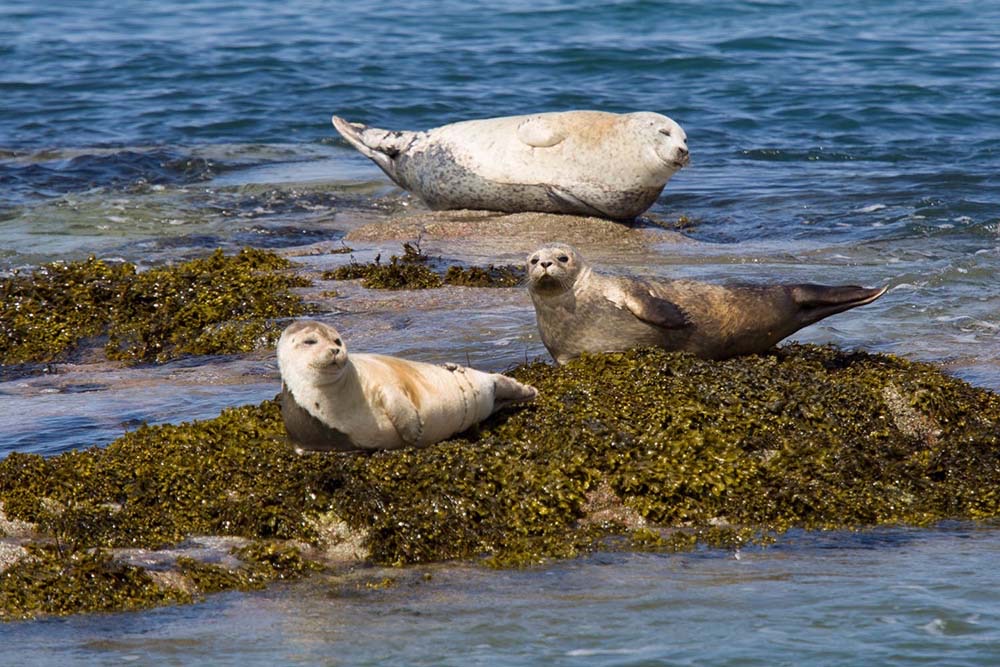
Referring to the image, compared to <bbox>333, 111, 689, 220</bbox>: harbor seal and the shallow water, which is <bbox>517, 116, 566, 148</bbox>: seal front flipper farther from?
the shallow water

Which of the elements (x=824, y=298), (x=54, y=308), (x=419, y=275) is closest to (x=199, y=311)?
(x=54, y=308)

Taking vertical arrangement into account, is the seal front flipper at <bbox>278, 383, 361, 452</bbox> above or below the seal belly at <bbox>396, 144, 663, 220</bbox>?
above

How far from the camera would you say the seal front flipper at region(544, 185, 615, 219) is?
413 inches

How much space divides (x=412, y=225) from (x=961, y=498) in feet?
19.5

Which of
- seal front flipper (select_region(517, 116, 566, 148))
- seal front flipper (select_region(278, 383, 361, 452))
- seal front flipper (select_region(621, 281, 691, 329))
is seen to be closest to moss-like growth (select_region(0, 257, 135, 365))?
seal front flipper (select_region(278, 383, 361, 452))

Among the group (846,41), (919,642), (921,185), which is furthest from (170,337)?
(846,41)

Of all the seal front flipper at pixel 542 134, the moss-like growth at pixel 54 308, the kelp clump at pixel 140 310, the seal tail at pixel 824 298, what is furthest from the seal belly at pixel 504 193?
the seal tail at pixel 824 298

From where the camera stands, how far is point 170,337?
7559mm

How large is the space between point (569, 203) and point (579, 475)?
18.4 ft

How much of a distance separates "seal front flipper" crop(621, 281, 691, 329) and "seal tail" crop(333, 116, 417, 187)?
5.41 metres

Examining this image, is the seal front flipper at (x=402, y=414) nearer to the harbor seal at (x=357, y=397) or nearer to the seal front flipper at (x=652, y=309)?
the harbor seal at (x=357, y=397)

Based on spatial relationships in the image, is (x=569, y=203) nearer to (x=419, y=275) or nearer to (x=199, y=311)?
(x=419, y=275)

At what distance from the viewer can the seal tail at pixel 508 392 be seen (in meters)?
5.46

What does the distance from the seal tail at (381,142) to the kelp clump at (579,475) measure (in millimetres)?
5878
